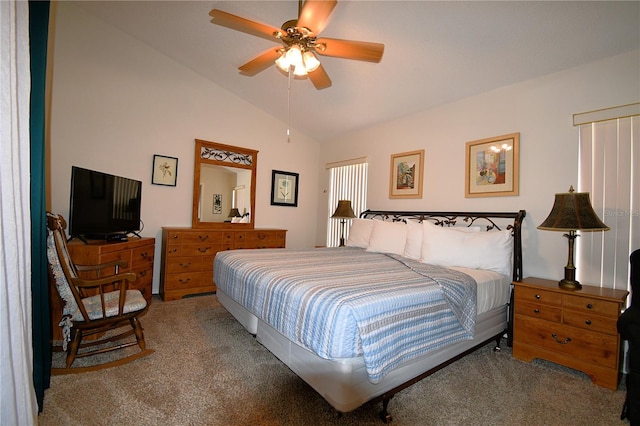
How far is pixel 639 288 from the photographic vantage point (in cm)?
176

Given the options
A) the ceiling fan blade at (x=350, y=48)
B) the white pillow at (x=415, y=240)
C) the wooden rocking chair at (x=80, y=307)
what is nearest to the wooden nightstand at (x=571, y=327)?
the white pillow at (x=415, y=240)

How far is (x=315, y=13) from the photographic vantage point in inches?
71.5

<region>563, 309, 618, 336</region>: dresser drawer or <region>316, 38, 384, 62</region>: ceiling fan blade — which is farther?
<region>316, 38, 384, 62</region>: ceiling fan blade

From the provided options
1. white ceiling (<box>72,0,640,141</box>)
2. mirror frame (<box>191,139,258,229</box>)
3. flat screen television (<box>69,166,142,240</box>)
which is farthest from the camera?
mirror frame (<box>191,139,258,229</box>)

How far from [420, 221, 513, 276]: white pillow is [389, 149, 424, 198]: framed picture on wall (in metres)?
1.02

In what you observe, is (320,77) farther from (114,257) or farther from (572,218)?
(114,257)

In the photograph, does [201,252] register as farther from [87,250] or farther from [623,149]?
[623,149]

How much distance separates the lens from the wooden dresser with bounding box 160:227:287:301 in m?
3.47

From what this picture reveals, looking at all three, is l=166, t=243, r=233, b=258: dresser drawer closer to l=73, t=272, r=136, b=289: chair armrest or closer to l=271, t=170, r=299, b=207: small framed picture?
l=271, t=170, r=299, b=207: small framed picture

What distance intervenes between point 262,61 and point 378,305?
7.23 feet

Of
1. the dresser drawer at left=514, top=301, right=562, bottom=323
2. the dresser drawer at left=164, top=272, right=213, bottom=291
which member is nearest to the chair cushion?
the dresser drawer at left=164, top=272, right=213, bottom=291

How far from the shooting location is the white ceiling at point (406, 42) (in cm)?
205

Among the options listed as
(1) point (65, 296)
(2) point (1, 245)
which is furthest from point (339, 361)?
(1) point (65, 296)

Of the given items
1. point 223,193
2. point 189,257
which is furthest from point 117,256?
point 223,193
